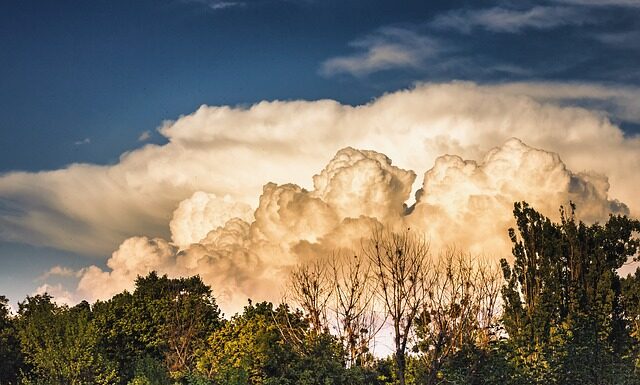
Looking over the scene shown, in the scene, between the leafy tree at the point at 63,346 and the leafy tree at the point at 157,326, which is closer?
the leafy tree at the point at 63,346

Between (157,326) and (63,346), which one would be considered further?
(157,326)

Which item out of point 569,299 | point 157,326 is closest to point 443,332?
point 569,299

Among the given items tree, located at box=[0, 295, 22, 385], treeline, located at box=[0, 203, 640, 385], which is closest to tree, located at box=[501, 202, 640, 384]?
treeline, located at box=[0, 203, 640, 385]

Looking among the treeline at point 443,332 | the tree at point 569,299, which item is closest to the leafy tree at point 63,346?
the treeline at point 443,332

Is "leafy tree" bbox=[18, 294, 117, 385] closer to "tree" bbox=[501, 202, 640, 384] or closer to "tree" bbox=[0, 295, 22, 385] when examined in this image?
"tree" bbox=[0, 295, 22, 385]

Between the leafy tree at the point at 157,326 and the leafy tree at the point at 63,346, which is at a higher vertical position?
the leafy tree at the point at 157,326

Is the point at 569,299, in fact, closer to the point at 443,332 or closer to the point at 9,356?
the point at 443,332

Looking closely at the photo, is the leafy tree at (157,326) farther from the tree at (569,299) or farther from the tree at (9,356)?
the tree at (569,299)

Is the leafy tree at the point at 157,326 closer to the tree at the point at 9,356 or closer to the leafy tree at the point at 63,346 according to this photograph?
the tree at the point at 9,356

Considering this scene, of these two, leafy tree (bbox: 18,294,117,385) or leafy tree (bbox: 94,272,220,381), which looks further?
leafy tree (bbox: 94,272,220,381)

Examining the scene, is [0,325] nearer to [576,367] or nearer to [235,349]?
[235,349]

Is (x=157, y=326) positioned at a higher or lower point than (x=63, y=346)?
higher

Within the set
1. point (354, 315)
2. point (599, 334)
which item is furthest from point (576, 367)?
point (354, 315)

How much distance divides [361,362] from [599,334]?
8864mm
